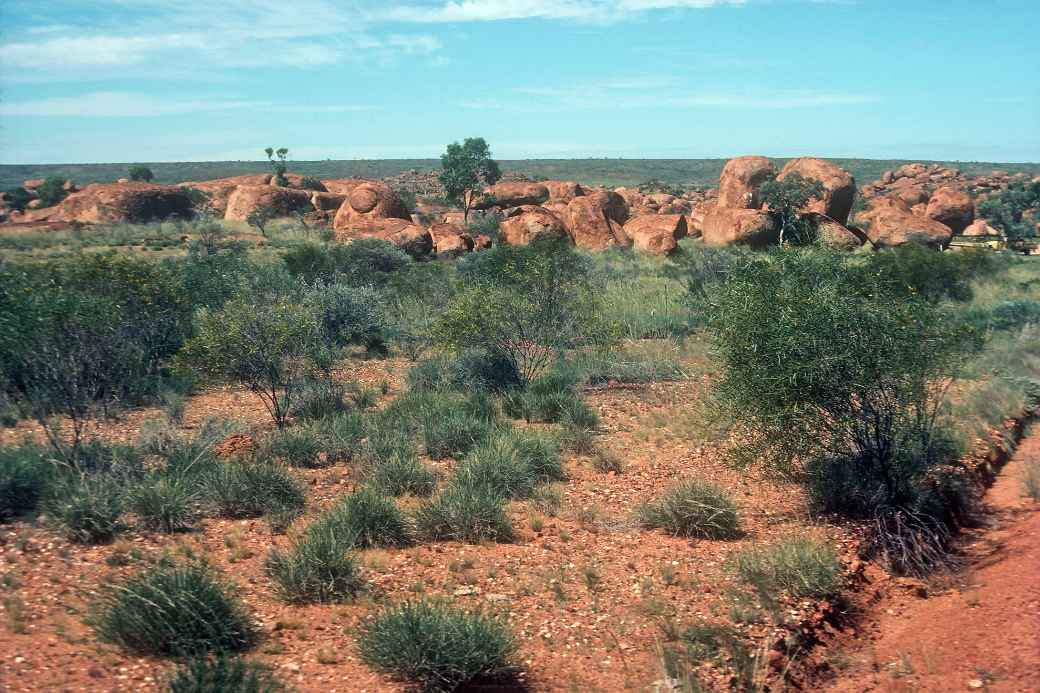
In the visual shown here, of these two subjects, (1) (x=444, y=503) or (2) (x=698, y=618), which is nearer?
(2) (x=698, y=618)

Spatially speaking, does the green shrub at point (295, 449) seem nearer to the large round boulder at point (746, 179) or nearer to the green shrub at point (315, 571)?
the green shrub at point (315, 571)

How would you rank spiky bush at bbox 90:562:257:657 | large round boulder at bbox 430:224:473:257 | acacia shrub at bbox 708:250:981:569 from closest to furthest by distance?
1. spiky bush at bbox 90:562:257:657
2. acacia shrub at bbox 708:250:981:569
3. large round boulder at bbox 430:224:473:257

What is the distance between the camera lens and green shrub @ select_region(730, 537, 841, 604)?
6.67m

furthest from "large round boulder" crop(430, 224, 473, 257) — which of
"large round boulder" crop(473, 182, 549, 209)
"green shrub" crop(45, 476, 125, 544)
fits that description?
"green shrub" crop(45, 476, 125, 544)

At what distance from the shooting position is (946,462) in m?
9.45

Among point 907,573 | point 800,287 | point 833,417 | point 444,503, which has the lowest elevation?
point 907,573

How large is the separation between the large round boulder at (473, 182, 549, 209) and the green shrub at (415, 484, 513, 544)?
124 feet

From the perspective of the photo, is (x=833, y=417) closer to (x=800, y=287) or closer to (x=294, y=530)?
(x=800, y=287)

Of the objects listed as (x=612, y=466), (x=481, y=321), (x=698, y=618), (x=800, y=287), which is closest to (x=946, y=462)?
Result: (x=800, y=287)

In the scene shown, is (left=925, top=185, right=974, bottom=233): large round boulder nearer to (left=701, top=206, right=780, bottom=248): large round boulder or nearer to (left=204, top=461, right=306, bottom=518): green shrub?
(left=701, top=206, right=780, bottom=248): large round boulder

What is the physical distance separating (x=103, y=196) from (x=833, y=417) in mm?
39724

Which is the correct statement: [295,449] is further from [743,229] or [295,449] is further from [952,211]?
[952,211]

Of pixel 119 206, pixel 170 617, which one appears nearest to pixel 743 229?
pixel 170 617

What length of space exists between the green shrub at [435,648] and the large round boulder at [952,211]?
4178 centimetres
